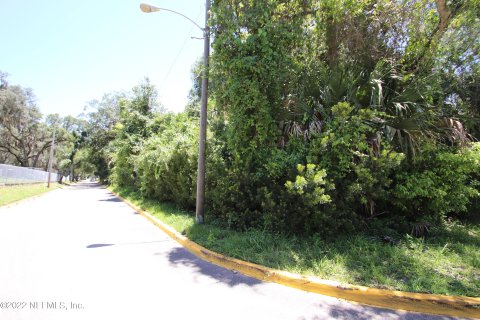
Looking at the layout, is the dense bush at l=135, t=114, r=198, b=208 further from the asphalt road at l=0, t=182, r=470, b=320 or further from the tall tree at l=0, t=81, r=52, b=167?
the tall tree at l=0, t=81, r=52, b=167

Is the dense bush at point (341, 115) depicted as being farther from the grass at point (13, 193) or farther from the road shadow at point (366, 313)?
the grass at point (13, 193)

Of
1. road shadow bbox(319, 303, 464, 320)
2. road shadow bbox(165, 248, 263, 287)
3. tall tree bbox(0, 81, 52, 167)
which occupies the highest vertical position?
tall tree bbox(0, 81, 52, 167)

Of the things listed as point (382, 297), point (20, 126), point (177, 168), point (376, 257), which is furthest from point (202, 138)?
point (20, 126)

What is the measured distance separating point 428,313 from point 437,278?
2.62ft

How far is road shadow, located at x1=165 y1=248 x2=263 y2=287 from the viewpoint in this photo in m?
4.64

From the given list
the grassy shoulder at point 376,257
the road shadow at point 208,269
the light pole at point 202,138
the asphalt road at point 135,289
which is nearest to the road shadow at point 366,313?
the asphalt road at point 135,289

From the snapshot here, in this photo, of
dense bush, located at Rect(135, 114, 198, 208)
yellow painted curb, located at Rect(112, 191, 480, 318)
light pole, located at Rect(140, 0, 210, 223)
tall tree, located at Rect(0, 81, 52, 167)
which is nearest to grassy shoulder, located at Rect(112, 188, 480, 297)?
yellow painted curb, located at Rect(112, 191, 480, 318)

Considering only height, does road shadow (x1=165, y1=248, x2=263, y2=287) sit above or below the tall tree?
below

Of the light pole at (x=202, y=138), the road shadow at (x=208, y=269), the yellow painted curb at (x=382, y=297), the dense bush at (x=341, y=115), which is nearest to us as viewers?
the yellow painted curb at (x=382, y=297)

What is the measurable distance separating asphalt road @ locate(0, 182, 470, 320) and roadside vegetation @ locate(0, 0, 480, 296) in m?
0.68

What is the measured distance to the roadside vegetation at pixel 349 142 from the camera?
5.33 metres

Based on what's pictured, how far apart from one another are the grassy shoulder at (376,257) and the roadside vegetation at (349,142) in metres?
0.03

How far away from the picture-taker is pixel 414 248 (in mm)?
5480

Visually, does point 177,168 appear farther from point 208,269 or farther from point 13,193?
point 13,193
